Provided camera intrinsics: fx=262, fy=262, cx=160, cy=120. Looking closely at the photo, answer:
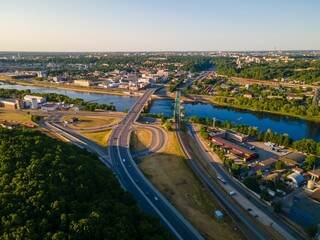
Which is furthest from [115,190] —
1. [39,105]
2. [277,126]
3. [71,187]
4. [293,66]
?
[293,66]

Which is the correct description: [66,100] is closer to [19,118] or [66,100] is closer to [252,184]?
[19,118]

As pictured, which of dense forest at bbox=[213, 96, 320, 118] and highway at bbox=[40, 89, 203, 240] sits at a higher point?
dense forest at bbox=[213, 96, 320, 118]

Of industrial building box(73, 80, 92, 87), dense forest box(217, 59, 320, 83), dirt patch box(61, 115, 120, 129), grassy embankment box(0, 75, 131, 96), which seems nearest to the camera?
dirt patch box(61, 115, 120, 129)

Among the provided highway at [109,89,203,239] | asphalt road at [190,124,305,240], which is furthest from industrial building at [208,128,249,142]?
highway at [109,89,203,239]

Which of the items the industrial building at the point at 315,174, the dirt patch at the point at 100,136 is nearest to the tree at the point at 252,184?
the industrial building at the point at 315,174

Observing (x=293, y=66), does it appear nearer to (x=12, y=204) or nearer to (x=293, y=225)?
(x=293, y=225)

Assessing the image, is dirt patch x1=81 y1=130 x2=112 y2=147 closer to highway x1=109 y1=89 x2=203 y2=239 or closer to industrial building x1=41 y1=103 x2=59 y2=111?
highway x1=109 y1=89 x2=203 y2=239

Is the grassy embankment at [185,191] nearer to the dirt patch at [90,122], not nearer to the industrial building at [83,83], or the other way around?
the dirt patch at [90,122]
